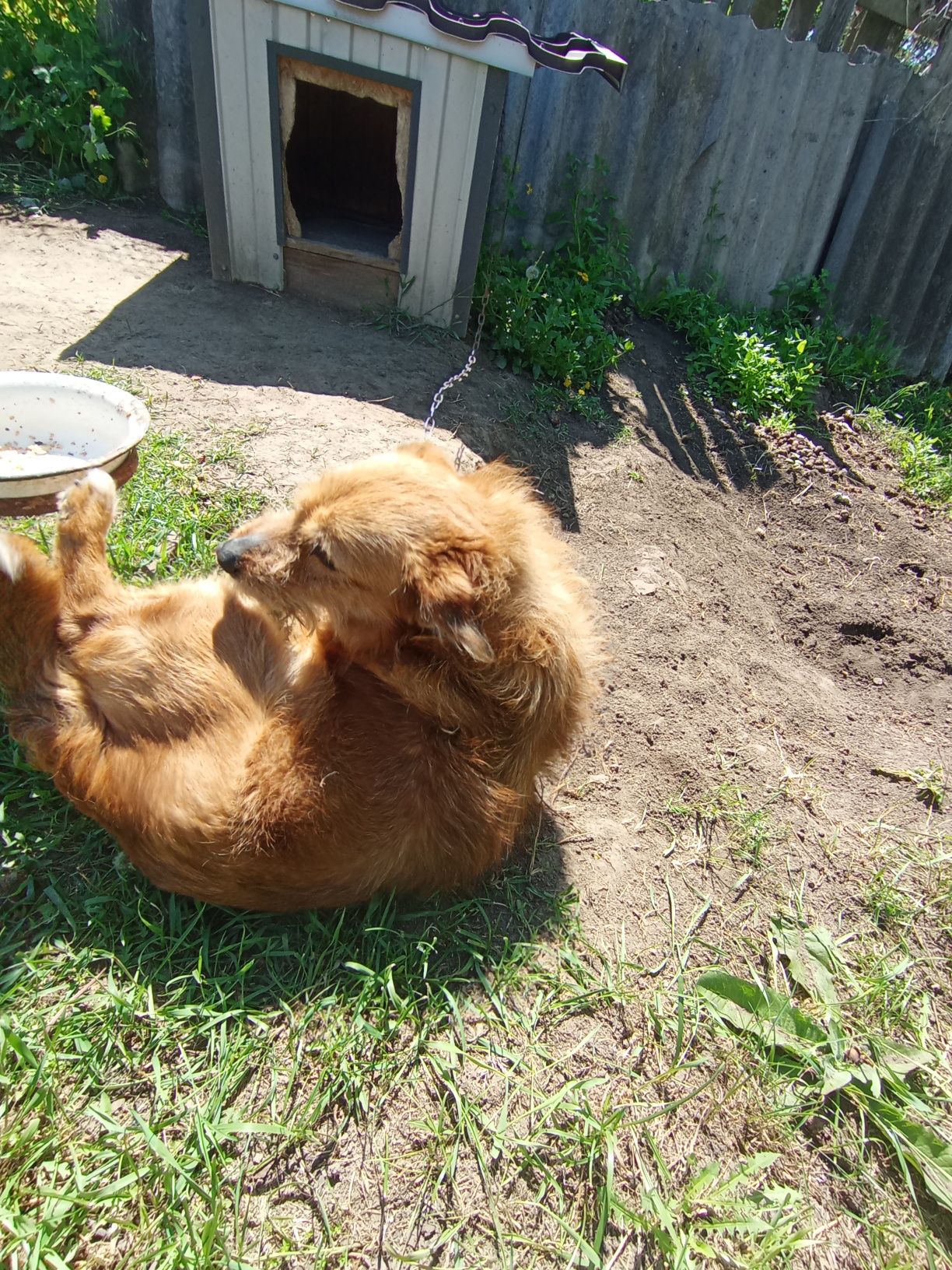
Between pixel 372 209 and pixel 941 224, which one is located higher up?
pixel 941 224

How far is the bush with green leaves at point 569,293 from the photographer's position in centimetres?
528

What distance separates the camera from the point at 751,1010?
253cm

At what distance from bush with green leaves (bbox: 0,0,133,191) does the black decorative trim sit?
2.65m

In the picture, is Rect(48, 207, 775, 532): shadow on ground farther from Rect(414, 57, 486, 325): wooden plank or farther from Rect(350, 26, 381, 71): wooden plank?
Rect(350, 26, 381, 71): wooden plank

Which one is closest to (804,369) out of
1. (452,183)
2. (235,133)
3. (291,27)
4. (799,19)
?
(799,19)

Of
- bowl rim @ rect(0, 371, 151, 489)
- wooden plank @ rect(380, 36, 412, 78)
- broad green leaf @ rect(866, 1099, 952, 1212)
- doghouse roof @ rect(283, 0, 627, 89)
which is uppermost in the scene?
doghouse roof @ rect(283, 0, 627, 89)

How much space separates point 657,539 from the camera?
466cm

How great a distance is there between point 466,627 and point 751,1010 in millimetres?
1660

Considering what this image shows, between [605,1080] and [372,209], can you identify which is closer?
[605,1080]

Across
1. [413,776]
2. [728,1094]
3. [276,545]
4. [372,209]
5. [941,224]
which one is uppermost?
[941,224]

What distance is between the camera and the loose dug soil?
10.5ft

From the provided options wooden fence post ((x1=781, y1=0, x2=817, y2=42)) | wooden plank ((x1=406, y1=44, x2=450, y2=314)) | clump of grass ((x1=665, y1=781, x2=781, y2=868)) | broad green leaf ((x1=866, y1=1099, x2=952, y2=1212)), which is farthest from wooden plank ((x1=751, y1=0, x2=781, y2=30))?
broad green leaf ((x1=866, y1=1099, x2=952, y2=1212))

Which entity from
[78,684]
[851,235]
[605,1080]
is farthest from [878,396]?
[78,684]

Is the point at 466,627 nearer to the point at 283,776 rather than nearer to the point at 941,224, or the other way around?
the point at 283,776
